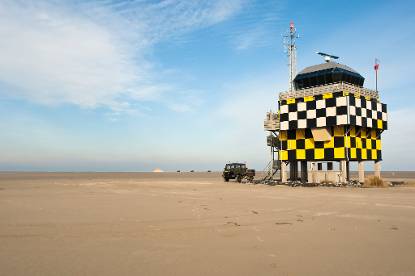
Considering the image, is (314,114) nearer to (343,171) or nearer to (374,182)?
(343,171)

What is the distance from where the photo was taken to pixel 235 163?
41250 millimetres

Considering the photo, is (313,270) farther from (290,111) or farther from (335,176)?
(290,111)

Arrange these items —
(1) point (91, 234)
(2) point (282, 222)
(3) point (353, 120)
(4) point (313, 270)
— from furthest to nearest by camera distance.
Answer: (3) point (353, 120)
(2) point (282, 222)
(1) point (91, 234)
(4) point (313, 270)

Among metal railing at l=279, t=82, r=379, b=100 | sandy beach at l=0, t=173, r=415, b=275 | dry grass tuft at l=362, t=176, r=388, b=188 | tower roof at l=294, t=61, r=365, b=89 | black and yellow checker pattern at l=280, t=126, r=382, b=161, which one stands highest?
tower roof at l=294, t=61, r=365, b=89

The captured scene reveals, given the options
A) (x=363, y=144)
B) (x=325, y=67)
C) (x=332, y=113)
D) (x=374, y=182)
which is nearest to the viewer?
(x=374, y=182)

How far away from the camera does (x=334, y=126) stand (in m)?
31.4

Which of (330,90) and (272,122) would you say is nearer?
(330,90)

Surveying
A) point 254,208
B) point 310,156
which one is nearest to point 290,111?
point 310,156

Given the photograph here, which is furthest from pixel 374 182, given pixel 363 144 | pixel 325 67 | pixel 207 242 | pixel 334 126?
pixel 207 242

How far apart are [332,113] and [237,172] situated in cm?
1312

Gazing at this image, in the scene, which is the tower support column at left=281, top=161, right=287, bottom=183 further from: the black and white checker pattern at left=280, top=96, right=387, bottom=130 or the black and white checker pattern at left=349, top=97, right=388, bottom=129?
the black and white checker pattern at left=349, top=97, right=388, bottom=129

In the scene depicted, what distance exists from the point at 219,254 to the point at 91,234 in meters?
3.33

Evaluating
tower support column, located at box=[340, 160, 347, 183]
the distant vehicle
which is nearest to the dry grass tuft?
tower support column, located at box=[340, 160, 347, 183]

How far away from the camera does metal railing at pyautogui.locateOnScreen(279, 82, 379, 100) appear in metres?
31.2
